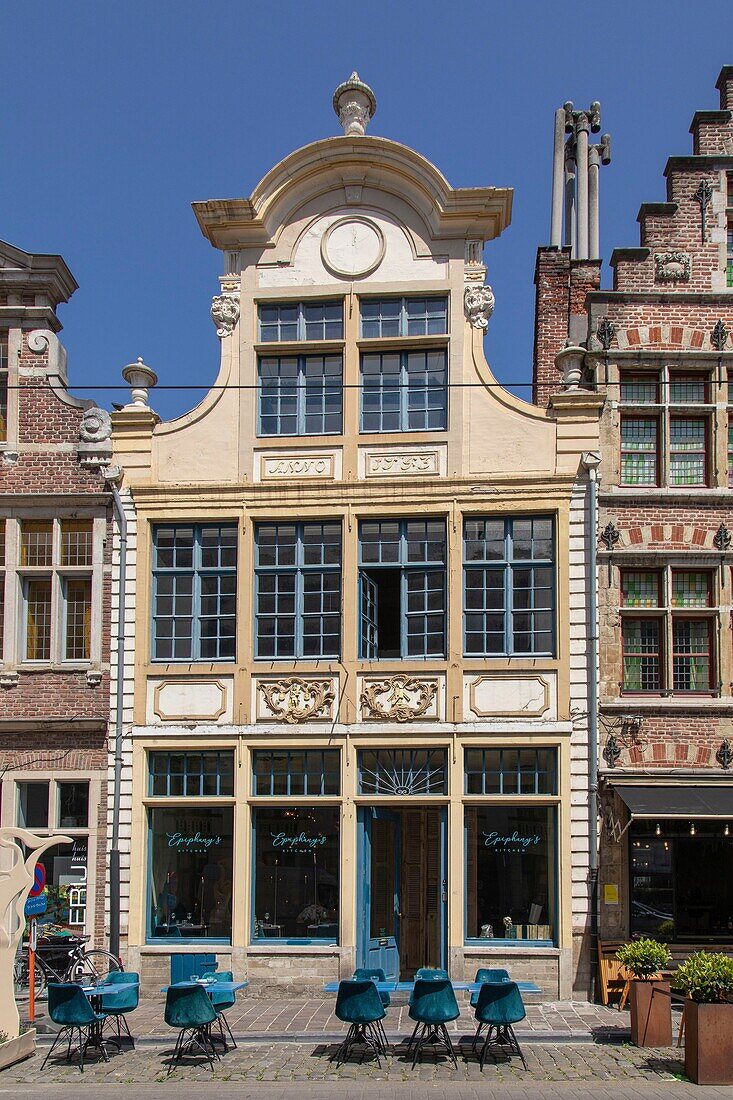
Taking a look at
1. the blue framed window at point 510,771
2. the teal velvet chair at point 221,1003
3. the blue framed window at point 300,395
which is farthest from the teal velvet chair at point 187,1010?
the blue framed window at point 300,395

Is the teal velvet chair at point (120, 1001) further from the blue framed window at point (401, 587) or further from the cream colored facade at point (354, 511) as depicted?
the blue framed window at point (401, 587)

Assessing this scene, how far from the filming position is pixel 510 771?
667 inches

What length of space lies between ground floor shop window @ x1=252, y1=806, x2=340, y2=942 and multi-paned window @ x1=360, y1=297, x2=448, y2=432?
5667 mm

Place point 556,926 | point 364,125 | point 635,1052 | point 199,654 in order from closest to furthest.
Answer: point 635,1052 < point 556,926 < point 199,654 < point 364,125

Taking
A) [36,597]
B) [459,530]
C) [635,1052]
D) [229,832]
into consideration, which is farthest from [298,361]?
[635,1052]

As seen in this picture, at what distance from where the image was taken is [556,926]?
16.5 m

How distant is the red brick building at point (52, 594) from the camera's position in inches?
705

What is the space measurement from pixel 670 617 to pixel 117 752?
8.10 metres

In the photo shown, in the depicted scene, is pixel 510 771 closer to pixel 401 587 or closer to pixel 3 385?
pixel 401 587

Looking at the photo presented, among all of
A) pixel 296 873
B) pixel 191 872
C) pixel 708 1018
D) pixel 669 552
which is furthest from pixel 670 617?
pixel 191 872

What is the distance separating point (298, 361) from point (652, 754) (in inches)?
301

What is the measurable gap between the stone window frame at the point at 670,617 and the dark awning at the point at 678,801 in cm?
139

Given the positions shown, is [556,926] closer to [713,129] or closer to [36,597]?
[36,597]

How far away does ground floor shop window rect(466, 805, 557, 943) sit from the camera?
1669cm
